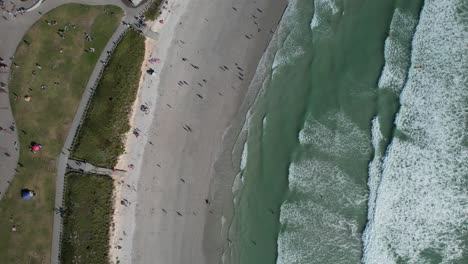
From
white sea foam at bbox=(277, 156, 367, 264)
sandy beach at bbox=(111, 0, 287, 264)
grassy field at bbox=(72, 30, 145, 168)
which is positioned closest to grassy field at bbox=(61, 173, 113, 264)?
sandy beach at bbox=(111, 0, 287, 264)

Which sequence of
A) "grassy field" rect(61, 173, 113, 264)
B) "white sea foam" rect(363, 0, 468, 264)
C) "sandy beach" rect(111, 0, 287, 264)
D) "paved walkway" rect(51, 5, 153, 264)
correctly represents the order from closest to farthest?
"white sea foam" rect(363, 0, 468, 264) → "sandy beach" rect(111, 0, 287, 264) → "grassy field" rect(61, 173, 113, 264) → "paved walkway" rect(51, 5, 153, 264)

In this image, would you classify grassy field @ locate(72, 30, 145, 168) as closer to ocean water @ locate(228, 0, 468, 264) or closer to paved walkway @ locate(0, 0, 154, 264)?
paved walkway @ locate(0, 0, 154, 264)

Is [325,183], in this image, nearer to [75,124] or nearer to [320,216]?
[320,216]

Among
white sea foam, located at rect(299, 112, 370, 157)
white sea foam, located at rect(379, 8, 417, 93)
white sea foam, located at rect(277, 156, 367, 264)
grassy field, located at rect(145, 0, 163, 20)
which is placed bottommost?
white sea foam, located at rect(277, 156, 367, 264)

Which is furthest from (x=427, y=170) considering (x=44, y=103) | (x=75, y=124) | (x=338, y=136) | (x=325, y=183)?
(x=44, y=103)

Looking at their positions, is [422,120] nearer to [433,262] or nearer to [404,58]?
[404,58]

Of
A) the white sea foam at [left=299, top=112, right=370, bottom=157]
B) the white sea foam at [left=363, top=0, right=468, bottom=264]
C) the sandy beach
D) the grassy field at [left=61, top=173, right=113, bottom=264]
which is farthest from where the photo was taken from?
the grassy field at [left=61, top=173, right=113, bottom=264]

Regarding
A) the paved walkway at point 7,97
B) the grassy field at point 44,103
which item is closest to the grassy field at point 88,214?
the paved walkway at point 7,97

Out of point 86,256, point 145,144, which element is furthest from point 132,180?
point 86,256
